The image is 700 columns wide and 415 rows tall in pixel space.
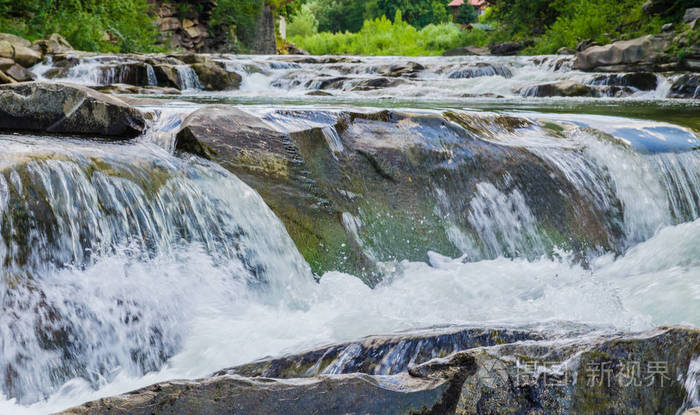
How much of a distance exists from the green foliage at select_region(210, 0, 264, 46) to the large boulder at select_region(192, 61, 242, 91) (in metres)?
12.0

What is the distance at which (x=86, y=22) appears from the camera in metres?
15.8

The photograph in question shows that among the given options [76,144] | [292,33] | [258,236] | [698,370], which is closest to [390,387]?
[698,370]

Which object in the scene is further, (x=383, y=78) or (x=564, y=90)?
(x=383, y=78)

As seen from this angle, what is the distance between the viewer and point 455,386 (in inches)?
70.4

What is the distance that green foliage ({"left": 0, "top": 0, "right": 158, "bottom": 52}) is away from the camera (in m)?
14.4

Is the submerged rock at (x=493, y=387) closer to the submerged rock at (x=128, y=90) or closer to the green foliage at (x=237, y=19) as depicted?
the submerged rock at (x=128, y=90)

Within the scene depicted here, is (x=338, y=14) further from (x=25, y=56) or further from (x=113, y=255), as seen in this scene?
(x=113, y=255)

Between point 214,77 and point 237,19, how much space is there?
13.6 m

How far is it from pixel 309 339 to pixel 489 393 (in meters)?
1.45

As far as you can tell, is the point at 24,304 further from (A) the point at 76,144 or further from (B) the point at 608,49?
(B) the point at 608,49

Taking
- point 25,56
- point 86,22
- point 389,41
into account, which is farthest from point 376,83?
point 389,41

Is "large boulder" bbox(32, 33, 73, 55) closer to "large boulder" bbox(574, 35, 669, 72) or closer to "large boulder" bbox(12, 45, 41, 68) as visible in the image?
"large boulder" bbox(12, 45, 41, 68)

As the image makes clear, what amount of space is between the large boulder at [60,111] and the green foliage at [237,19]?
20.3 m

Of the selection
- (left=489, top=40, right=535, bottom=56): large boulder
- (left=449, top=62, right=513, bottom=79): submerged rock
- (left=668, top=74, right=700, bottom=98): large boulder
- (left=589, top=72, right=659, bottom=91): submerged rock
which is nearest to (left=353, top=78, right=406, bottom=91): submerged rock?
(left=449, top=62, right=513, bottom=79): submerged rock
